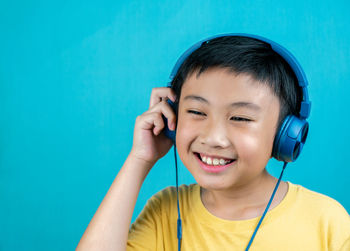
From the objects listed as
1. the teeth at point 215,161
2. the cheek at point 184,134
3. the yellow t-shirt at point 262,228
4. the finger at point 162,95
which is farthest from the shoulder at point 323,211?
the finger at point 162,95

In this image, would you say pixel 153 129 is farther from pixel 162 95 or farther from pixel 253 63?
pixel 253 63

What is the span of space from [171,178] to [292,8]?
117 cm

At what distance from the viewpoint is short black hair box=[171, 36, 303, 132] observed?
1.36m

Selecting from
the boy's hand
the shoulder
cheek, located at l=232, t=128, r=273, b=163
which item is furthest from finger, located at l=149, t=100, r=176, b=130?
the shoulder

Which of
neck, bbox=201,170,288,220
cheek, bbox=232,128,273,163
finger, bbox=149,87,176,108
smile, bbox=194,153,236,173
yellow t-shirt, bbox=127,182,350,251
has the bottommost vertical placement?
yellow t-shirt, bbox=127,182,350,251

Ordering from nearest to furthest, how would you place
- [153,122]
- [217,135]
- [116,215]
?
1. [217,135]
2. [116,215]
3. [153,122]

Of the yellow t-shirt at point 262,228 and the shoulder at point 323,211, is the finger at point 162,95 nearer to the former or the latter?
the yellow t-shirt at point 262,228

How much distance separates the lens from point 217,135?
4.30 ft

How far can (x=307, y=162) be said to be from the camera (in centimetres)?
267

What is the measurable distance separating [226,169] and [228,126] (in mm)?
131

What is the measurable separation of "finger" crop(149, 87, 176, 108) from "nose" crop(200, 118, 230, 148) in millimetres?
240

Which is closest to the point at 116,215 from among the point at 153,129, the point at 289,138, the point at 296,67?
the point at 153,129

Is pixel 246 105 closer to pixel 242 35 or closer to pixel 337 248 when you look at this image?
pixel 242 35

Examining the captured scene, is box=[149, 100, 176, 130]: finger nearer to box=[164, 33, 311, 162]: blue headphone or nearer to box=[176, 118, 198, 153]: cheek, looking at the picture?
box=[176, 118, 198, 153]: cheek
